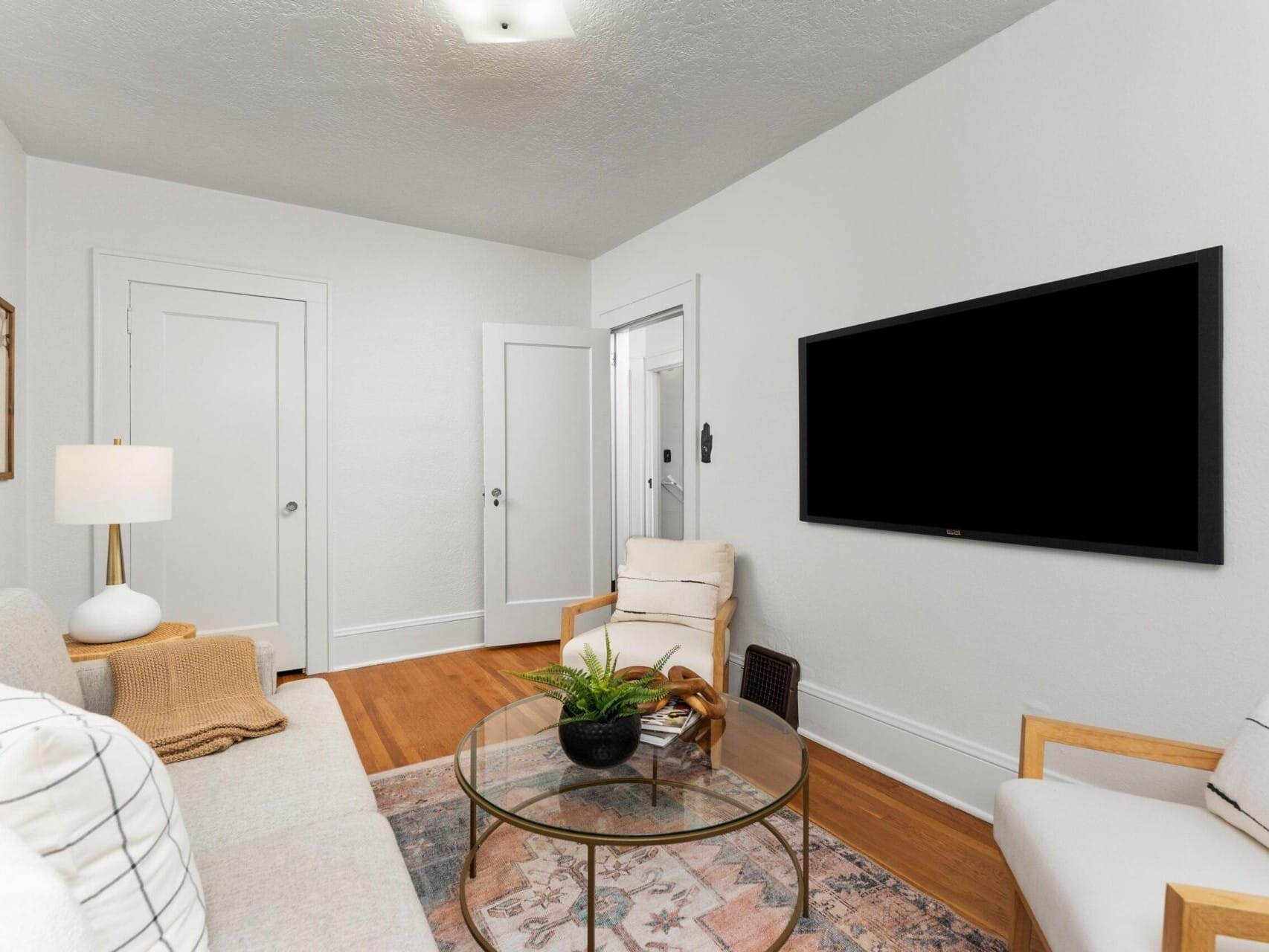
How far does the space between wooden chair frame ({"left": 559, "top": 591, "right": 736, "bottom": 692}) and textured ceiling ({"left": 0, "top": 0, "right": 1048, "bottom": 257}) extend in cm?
206

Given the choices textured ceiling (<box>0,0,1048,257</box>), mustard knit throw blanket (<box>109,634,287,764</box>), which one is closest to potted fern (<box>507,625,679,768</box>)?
mustard knit throw blanket (<box>109,634,287,764</box>)

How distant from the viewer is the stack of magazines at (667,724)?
1852 mm

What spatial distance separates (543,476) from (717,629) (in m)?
1.97

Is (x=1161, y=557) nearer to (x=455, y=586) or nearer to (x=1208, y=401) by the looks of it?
(x=1208, y=401)

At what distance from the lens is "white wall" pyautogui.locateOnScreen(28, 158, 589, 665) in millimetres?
3160

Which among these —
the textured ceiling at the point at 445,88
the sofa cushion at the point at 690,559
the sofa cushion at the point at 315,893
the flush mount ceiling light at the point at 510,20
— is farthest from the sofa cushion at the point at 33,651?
the sofa cushion at the point at 690,559

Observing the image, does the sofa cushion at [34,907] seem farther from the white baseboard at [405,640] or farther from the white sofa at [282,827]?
the white baseboard at [405,640]

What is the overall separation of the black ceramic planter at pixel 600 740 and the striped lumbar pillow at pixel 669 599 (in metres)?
1.35

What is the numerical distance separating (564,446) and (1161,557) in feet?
10.7

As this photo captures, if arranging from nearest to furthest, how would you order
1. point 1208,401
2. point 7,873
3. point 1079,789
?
point 7,873 < point 1079,789 < point 1208,401

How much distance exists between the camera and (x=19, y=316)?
2.98m

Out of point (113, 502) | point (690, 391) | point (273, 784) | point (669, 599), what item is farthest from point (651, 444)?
point (273, 784)

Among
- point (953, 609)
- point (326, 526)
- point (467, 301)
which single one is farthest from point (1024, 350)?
point (326, 526)

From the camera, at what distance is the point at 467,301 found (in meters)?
4.27
